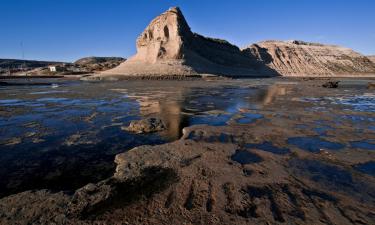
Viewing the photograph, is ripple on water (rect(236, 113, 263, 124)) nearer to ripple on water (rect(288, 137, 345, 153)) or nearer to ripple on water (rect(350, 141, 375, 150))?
ripple on water (rect(288, 137, 345, 153))

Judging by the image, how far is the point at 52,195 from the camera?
3572 millimetres

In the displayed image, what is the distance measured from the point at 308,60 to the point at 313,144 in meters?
112

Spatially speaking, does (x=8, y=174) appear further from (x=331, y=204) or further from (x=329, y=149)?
(x=329, y=149)

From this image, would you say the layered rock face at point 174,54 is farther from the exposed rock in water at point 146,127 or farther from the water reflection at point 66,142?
the exposed rock in water at point 146,127

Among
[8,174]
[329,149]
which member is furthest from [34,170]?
[329,149]

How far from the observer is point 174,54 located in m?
59.5

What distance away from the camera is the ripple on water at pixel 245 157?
197 inches

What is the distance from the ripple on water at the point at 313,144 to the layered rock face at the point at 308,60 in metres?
93.6

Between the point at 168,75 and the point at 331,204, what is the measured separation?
49.9 metres

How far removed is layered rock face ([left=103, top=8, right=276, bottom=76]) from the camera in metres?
57.6

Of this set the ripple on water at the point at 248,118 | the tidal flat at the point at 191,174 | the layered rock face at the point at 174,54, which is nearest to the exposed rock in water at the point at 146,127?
the tidal flat at the point at 191,174

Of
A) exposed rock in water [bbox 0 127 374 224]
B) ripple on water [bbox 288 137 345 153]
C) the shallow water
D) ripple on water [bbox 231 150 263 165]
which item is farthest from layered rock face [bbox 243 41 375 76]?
exposed rock in water [bbox 0 127 374 224]

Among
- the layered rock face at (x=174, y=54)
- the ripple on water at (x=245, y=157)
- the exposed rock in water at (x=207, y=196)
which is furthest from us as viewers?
the layered rock face at (x=174, y=54)

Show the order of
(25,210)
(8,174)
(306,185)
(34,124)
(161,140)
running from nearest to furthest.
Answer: (25,210) < (306,185) < (8,174) < (161,140) < (34,124)
